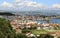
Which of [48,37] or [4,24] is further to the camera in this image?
[48,37]

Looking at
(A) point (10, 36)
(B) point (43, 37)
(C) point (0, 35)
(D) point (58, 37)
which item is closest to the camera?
(C) point (0, 35)

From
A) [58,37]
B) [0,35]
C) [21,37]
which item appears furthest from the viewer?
[58,37]

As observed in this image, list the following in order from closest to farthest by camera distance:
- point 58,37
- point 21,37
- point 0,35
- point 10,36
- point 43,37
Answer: point 0,35
point 10,36
point 21,37
point 43,37
point 58,37

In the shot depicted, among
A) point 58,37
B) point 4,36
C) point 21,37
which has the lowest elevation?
point 58,37

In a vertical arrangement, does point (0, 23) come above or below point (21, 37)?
above

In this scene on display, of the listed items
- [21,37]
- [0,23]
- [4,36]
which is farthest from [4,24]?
[21,37]

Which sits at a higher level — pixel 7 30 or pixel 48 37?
pixel 7 30

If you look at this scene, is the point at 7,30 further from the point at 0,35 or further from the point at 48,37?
the point at 48,37

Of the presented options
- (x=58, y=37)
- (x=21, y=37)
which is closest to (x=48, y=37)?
(x=58, y=37)

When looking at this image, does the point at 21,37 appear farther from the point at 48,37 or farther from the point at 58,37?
the point at 58,37

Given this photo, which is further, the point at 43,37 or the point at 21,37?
the point at 43,37
